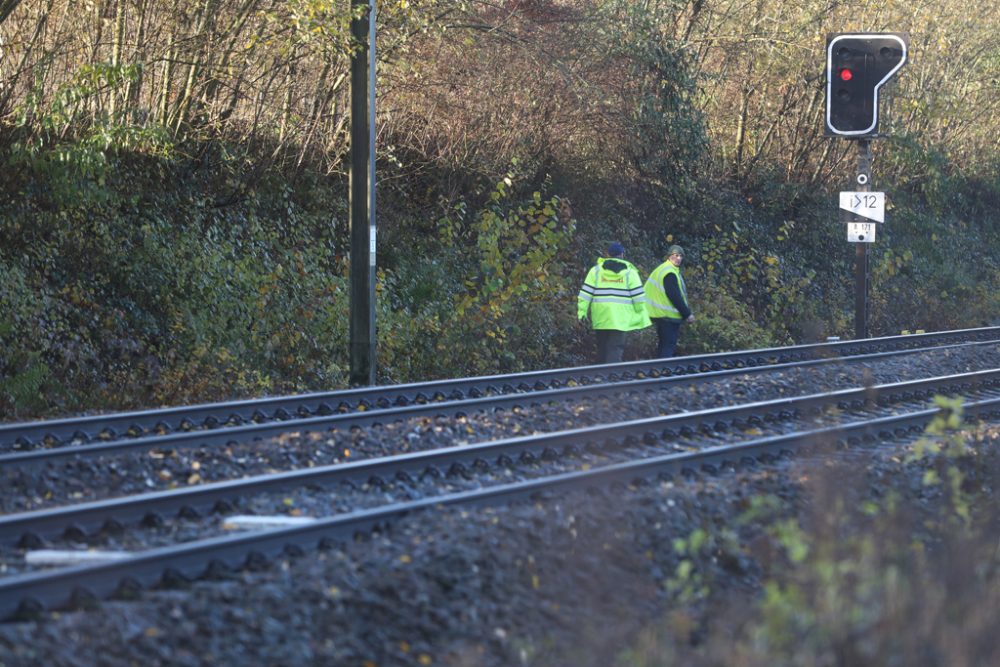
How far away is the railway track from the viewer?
6387mm

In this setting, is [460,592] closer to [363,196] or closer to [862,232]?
[363,196]

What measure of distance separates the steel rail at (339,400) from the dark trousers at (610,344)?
646mm

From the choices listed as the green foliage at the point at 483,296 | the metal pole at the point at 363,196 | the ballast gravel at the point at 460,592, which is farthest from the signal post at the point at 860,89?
the ballast gravel at the point at 460,592

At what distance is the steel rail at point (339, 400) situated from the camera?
10.9m

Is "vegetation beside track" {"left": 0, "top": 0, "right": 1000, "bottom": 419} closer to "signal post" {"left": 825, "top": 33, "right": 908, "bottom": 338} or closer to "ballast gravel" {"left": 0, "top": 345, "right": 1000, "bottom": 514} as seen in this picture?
"signal post" {"left": 825, "top": 33, "right": 908, "bottom": 338}

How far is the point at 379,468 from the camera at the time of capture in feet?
30.6

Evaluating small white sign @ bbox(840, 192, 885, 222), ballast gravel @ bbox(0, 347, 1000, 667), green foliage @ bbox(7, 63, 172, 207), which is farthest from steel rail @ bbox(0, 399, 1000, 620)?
small white sign @ bbox(840, 192, 885, 222)

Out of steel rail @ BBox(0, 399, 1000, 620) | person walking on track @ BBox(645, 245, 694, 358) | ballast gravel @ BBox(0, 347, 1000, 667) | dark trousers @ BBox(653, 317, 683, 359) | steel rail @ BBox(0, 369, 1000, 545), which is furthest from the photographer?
dark trousers @ BBox(653, 317, 683, 359)

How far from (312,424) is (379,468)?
1.95 metres

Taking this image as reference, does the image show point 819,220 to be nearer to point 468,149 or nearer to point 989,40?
point 989,40

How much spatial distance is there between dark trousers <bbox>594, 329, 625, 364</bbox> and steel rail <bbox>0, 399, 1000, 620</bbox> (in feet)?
20.6

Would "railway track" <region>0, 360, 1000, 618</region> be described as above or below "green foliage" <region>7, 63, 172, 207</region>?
below

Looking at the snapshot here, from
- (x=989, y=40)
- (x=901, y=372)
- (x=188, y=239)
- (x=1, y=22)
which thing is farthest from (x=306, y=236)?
(x=989, y=40)

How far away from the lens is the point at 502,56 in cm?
Result: 2117
